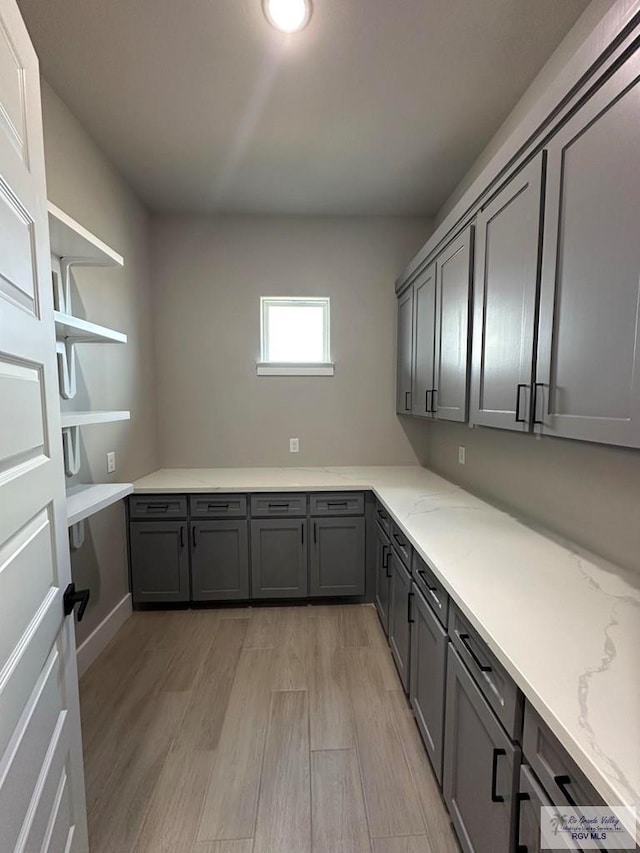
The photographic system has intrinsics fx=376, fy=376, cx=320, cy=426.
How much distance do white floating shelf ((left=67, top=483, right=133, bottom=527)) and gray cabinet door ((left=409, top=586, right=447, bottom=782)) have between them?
1410 millimetres

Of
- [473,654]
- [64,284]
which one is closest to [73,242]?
[64,284]

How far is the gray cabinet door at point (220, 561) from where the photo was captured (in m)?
2.66

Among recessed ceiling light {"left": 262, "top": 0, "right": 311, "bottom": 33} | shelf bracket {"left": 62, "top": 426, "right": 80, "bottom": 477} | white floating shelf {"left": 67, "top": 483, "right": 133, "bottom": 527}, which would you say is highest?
recessed ceiling light {"left": 262, "top": 0, "right": 311, "bottom": 33}

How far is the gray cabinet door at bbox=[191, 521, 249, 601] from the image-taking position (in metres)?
2.66

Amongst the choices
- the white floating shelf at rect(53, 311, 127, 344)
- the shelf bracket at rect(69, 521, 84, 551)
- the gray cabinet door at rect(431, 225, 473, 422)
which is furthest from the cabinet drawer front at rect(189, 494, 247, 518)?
the gray cabinet door at rect(431, 225, 473, 422)

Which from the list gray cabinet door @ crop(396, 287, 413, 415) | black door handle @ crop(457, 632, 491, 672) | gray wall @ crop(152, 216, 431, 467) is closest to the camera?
black door handle @ crop(457, 632, 491, 672)

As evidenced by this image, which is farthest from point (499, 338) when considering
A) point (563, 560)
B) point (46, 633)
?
point (46, 633)

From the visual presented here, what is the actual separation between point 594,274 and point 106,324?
248 centimetres

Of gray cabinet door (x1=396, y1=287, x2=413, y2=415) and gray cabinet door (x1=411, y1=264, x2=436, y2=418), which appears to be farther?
gray cabinet door (x1=396, y1=287, x2=413, y2=415)

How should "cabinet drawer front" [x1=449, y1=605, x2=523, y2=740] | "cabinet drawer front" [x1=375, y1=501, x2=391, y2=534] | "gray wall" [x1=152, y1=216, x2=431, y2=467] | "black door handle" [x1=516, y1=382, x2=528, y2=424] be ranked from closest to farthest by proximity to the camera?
"cabinet drawer front" [x1=449, y1=605, x2=523, y2=740] → "black door handle" [x1=516, y1=382, x2=528, y2=424] → "cabinet drawer front" [x1=375, y1=501, x2=391, y2=534] → "gray wall" [x1=152, y1=216, x2=431, y2=467]

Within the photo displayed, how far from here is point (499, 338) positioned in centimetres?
156

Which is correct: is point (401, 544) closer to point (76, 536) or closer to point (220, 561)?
point (220, 561)

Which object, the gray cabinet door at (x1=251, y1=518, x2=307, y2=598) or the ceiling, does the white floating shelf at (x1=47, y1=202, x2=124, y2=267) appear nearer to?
the ceiling

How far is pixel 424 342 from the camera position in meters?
2.48
